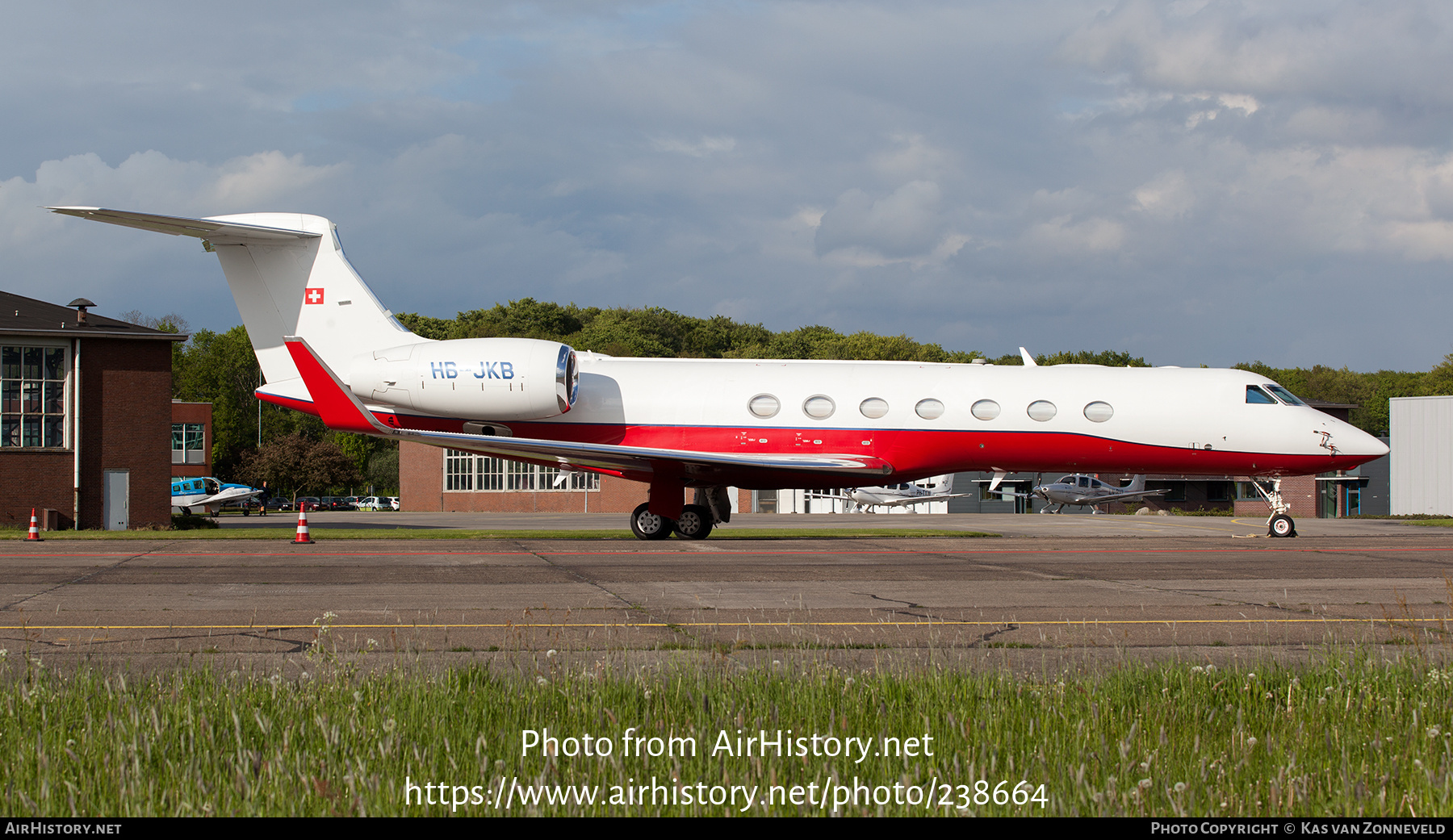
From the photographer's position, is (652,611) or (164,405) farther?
(164,405)

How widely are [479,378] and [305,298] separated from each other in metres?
4.71

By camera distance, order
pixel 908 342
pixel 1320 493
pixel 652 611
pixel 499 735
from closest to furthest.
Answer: pixel 499 735 < pixel 652 611 < pixel 1320 493 < pixel 908 342

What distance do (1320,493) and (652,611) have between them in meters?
64.9

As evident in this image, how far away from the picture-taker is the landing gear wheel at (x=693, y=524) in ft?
70.7

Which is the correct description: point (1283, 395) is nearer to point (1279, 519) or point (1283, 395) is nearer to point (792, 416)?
point (1279, 519)

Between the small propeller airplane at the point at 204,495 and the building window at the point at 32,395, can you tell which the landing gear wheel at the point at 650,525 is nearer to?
the building window at the point at 32,395

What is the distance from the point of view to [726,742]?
180 inches

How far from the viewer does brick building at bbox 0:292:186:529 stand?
1232 inches

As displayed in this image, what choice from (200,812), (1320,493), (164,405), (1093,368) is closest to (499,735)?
(200,812)

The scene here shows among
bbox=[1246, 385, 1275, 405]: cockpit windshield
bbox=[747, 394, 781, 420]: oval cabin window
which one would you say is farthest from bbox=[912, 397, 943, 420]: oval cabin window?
bbox=[1246, 385, 1275, 405]: cockpit windshield

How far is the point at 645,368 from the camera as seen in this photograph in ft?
72.2

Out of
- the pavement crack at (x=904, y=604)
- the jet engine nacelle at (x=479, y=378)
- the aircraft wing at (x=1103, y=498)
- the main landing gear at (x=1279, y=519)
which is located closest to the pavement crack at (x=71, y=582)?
the jet engine nacelle at (x=479, y=378)

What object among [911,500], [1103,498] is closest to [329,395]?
[911,500]

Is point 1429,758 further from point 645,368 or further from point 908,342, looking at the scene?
point 908,342
